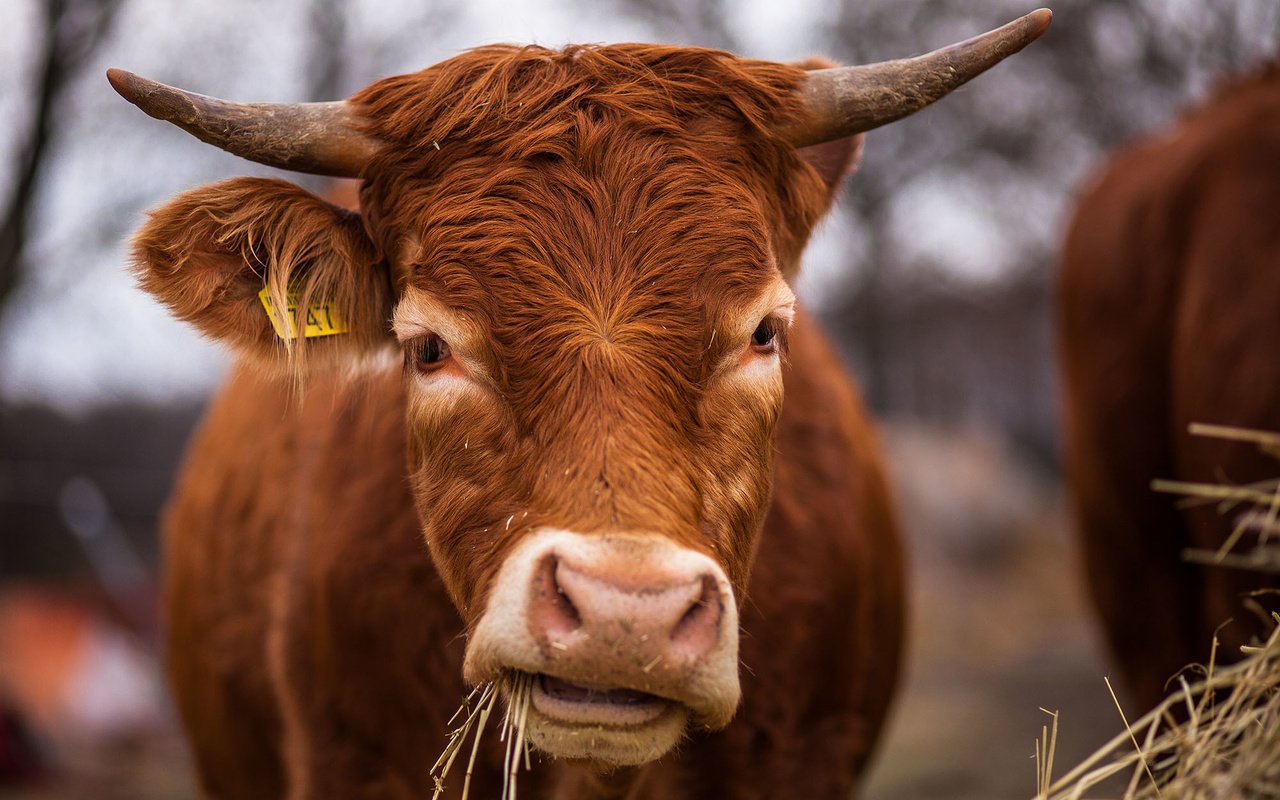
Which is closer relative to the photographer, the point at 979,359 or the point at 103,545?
the point at 103,545

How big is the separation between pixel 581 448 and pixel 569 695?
1.41ft

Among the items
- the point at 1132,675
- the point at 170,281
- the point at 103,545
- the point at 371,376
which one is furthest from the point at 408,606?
the point at 103,545

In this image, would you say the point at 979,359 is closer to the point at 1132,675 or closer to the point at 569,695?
the point at 1132,675

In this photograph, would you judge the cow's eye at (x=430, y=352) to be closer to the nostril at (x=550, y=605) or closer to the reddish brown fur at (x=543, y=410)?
the reddish brown fur at (x=543, y=410)

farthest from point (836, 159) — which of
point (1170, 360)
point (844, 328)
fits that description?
point (844, 328)

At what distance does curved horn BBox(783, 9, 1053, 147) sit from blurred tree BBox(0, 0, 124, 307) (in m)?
5.12

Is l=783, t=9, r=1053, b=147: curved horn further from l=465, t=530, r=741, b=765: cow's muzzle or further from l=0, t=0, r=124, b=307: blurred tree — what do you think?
l=0, t=0, r=124, b=307: blurred tree

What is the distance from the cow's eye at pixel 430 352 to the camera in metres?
2.47

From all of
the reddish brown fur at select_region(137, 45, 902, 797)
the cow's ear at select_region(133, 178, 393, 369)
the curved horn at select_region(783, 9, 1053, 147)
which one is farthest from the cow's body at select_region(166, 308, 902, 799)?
the curved horn at select_region(783, 9, 1053, 147)

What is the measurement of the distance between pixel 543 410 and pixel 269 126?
0.92m

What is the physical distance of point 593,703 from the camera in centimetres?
211

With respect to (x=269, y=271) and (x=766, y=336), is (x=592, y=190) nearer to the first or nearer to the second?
(x=766, y=336)

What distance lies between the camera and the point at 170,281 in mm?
2686

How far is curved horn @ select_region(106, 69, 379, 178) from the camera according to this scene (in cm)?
245
